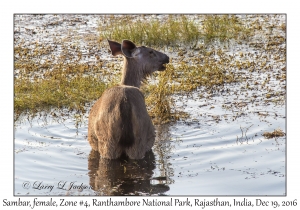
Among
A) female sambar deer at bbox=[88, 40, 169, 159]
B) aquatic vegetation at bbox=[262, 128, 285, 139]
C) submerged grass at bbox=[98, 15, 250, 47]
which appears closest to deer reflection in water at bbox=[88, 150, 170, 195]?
female sambar deer at bbox=[88, 40, 169, 159]

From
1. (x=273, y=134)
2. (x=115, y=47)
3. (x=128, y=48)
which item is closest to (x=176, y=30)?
(x=115, y=47)

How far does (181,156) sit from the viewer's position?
9000 mm

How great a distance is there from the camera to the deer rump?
8.19 m

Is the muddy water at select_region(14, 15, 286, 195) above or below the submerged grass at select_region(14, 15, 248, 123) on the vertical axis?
below

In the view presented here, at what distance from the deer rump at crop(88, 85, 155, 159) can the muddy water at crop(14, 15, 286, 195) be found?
209mm

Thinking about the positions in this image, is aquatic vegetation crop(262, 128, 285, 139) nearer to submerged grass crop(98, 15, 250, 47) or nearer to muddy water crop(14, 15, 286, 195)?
muddy water crop(14, 15, 286, 195)

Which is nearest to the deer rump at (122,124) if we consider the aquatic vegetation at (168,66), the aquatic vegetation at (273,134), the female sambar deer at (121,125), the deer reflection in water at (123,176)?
the female sambar deer at (121,125)

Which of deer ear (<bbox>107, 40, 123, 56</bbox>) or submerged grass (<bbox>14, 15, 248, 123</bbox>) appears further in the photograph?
submerged grass (<bbox>14, 15, 248, 123</bbox>)

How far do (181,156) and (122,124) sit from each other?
4.09 feet

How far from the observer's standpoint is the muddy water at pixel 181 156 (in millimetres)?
7945

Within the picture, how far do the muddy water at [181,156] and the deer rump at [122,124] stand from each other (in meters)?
0.21

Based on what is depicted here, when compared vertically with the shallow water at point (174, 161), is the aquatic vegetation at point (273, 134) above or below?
above

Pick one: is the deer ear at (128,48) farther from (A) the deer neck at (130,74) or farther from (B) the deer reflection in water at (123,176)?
(B) the deer reflection in water at (123,176)
